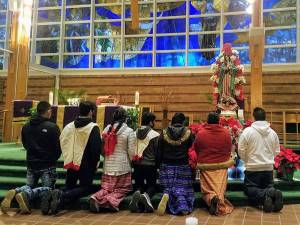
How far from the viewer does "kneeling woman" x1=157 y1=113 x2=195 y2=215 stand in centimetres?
437

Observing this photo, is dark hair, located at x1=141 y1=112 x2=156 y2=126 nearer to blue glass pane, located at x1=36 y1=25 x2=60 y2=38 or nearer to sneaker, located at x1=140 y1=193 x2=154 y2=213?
sneaker, located at x1=140 y1=193 x2=154 y2=213

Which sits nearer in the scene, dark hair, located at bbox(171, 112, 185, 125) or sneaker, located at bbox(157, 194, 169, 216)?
sneaker, located at bbox(157, 194, 169, 216)

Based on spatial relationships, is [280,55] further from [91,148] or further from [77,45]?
[91,148]

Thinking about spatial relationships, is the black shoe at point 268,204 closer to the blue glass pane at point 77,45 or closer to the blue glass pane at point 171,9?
the blue glass pane at point 171,9

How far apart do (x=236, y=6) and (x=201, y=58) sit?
6.50 ft

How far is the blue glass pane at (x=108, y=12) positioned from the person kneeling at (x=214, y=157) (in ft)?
29.0

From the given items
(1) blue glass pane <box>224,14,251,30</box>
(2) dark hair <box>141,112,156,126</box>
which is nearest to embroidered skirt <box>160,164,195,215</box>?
(2) dark hair <box>141,112,156,126</box>

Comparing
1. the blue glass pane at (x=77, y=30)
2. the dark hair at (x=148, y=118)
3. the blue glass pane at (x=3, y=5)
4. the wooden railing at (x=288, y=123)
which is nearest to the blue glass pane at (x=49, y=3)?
the blue glass pane at (x=77, y=30)

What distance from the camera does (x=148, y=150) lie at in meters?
4.53

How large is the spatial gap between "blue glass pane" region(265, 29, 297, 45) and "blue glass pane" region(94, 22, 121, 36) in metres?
4.97

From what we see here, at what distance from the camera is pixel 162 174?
177 inches

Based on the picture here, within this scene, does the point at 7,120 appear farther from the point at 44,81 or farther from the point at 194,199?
the point at 194,199

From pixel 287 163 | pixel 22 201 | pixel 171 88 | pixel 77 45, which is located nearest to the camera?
pixel 22 201

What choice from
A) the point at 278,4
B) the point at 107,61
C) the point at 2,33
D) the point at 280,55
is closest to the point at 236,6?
the point at 278,4
